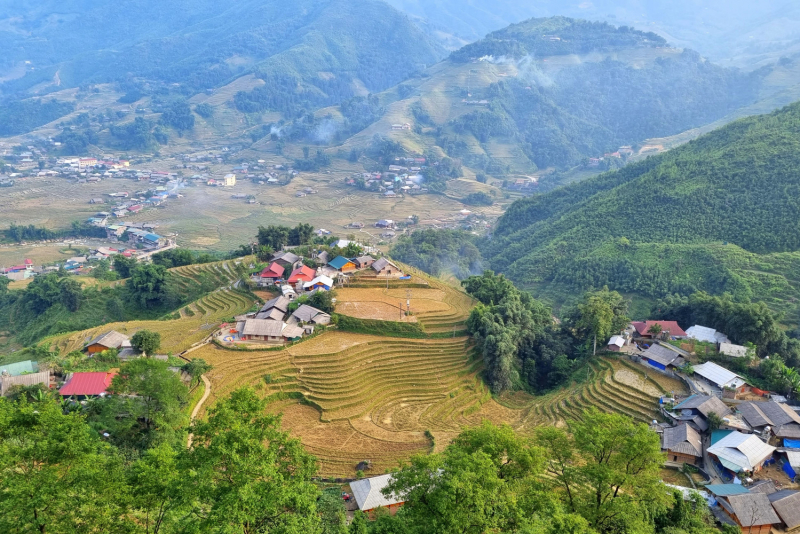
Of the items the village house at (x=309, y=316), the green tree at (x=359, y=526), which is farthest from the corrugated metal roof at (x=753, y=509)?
the village house at (x=309, y=316)

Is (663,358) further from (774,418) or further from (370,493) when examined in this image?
(370,493)

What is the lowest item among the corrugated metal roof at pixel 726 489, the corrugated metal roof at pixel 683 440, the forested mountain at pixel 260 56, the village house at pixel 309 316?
the corrugated metal roof at pixel 683 440

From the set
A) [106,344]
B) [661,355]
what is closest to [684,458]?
[661,355]

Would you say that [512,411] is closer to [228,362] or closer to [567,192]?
[228,362]

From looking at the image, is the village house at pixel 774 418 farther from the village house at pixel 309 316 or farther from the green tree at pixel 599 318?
the village house at pixel 309 316

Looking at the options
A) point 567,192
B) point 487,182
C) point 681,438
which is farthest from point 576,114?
point 681,438

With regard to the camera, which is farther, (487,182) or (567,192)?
(487,182)
